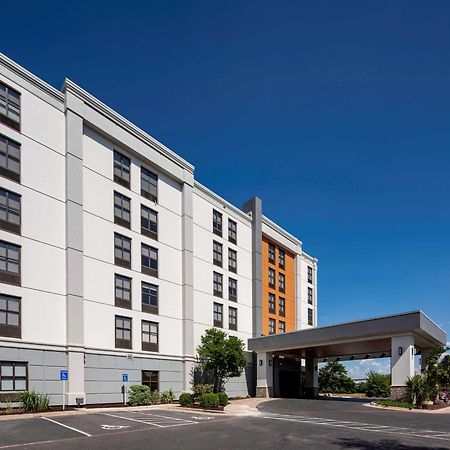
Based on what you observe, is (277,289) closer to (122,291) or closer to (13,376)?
(122,291)

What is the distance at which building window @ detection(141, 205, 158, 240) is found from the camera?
36.2 metres

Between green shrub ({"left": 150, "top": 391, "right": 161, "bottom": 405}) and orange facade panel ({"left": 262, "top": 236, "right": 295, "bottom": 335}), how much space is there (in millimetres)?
18488

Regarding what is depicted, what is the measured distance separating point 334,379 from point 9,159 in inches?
2013

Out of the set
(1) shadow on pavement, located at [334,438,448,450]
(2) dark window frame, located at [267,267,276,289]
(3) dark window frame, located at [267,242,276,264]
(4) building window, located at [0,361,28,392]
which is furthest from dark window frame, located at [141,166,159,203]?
(1) shadow on pavement, located at [334,438,448,450]

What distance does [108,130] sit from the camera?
33594mm

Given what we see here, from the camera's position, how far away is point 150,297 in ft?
118

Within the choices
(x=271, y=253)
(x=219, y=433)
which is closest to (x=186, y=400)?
(x=219, y=433)

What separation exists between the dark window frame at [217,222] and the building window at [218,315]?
6.69 m

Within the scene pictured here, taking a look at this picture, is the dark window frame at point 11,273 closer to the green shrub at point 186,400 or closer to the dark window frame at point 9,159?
the dark window frame at point 9,159

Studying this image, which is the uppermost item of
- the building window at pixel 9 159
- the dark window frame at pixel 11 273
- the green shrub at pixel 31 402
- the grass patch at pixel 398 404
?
the building window at pixel 9 159

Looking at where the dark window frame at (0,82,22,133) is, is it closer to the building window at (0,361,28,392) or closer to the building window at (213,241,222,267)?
the building window at (0,361,28,392)

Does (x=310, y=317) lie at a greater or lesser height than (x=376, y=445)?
lesser

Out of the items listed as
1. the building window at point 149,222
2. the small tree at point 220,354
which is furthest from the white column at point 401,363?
the building window at point 149,222

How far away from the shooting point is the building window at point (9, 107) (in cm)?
2698
